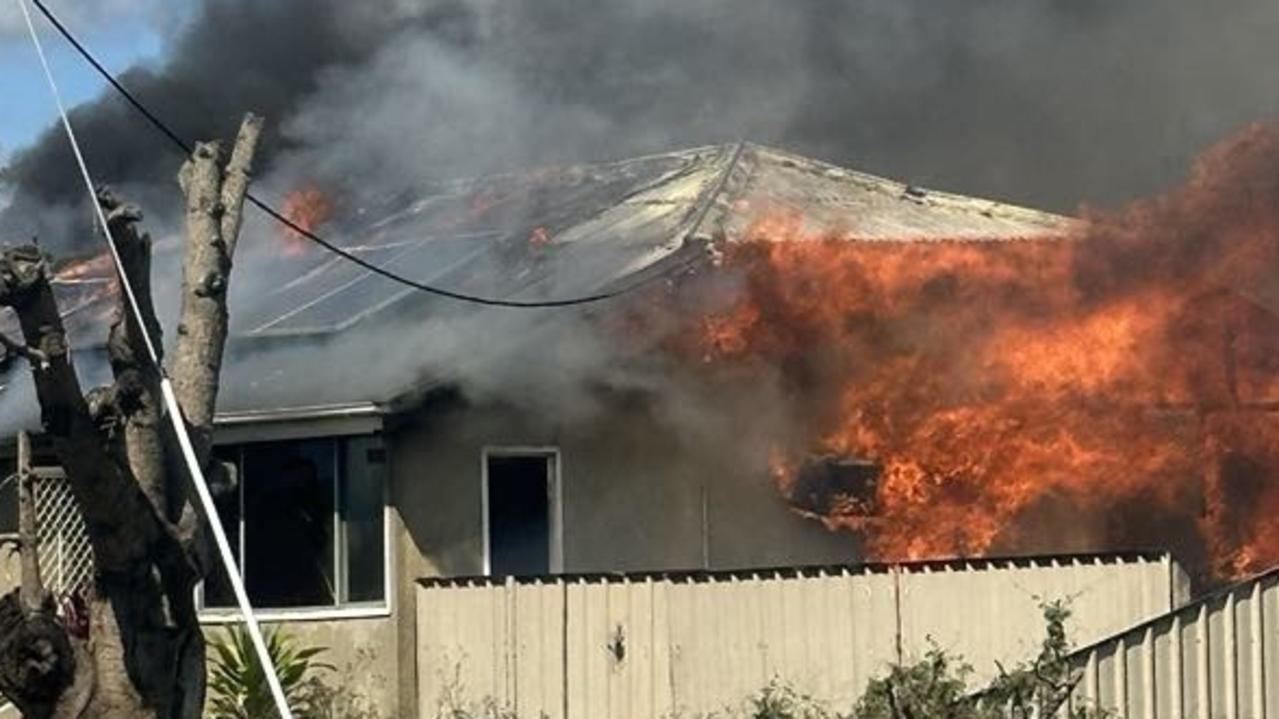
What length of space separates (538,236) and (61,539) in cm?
506

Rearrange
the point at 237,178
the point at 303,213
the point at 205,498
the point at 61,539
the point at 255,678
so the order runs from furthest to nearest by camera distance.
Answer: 1. the point at 303,213
2. the point at 61,539
3. the point at 255,678
4. the point at 237,178
5. the point at 205,498

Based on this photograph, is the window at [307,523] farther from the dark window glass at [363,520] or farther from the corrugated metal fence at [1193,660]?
the corrugated metal fence at [1193,660]

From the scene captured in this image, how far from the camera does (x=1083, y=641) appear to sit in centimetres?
1381

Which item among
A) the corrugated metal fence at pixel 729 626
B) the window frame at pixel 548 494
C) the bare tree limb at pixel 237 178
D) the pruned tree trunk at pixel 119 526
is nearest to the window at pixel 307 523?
the window frame at pixel 548 494

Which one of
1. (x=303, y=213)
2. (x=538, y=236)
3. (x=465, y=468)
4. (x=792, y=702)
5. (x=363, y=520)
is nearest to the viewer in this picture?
(x=792, y=702)

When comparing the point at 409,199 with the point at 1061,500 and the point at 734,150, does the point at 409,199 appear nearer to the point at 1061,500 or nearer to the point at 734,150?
the point at 734,150

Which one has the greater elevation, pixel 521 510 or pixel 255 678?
pixel 521 510

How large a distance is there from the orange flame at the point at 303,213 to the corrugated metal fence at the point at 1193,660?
14.3 meters

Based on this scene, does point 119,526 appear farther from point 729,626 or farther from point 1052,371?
point 1052,371

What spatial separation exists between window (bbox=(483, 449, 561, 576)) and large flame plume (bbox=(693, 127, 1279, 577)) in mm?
1713

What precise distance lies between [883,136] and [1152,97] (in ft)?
10.7

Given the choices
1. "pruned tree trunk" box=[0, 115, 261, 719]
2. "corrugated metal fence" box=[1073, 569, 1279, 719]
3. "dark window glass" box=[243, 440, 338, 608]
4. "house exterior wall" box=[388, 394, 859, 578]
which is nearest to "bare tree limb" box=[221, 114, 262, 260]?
"pruned tree trunk" box=[0, 115, 261, 719]

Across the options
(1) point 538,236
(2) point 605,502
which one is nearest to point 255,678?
(2) point 605,502

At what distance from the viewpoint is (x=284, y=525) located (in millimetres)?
19125
